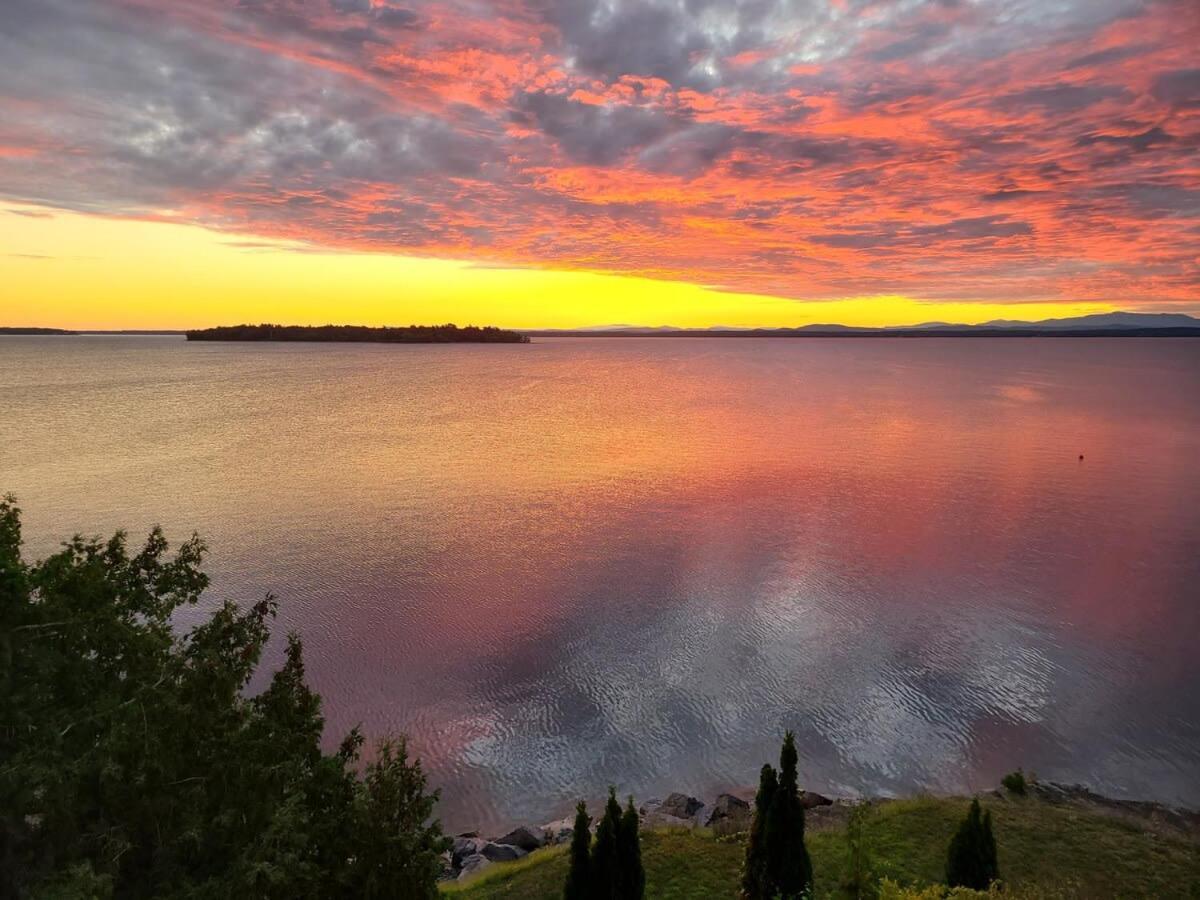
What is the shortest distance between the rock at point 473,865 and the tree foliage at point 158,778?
329 inches

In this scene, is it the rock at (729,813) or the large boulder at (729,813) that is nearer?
the large boulder at (729,813)

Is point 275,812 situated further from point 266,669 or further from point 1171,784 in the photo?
point 1171,784

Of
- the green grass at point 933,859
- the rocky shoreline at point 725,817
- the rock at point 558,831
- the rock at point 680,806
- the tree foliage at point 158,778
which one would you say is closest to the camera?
the tree foliage at point 158,778

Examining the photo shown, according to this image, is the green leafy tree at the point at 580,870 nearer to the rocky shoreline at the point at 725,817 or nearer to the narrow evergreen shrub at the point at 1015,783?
the rocky shoreline at the point at 725,817

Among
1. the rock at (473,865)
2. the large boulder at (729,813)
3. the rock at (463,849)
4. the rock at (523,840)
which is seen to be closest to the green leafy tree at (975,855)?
the large boulder at (729,813)

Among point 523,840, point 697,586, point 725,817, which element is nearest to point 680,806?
point 725,817

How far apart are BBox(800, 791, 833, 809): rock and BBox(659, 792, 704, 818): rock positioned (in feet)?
11.8

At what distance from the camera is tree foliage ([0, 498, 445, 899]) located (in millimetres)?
11031

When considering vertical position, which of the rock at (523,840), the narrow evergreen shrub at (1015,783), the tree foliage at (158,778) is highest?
the tree foliage at (158,778)

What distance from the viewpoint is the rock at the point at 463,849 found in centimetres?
2131

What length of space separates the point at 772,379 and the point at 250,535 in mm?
169046

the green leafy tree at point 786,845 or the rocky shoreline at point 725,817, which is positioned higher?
the green leafy tree at point 786,845

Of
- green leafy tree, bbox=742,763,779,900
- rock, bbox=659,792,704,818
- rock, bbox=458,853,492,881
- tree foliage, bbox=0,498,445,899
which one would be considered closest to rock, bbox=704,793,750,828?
rock, bbox=659,792,704,818

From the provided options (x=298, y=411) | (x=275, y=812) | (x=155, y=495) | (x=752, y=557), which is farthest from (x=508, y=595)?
(x=298, y=411)
